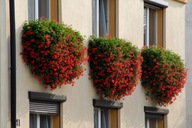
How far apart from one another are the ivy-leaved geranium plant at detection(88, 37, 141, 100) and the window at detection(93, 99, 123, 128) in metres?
0.24

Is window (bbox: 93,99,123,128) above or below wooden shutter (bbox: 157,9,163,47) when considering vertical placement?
below

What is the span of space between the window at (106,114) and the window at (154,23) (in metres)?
3.15

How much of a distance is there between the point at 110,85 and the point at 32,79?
9.44 feet

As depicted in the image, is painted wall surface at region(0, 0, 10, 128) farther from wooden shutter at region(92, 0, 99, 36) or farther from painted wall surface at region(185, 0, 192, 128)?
painted wall surface at region(185, 0, 192, 128)

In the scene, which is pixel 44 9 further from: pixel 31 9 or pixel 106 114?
pixel 106 114

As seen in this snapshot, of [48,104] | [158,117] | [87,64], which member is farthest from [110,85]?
[158,117]

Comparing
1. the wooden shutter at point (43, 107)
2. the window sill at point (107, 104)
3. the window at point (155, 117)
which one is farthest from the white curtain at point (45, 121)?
the window at point (155, 117)

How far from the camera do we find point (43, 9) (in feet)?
73.3

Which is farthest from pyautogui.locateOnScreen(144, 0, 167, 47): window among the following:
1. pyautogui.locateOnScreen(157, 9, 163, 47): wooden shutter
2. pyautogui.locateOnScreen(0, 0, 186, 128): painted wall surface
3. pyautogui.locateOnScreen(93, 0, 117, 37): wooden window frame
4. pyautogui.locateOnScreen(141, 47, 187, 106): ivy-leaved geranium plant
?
pyautogui.locateOnScreen(93, 0, 117, 37): wooden window frame

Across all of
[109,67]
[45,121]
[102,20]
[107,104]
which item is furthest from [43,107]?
[102,20]

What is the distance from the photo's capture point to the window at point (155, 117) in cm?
2670

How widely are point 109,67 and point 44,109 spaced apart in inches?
95.1

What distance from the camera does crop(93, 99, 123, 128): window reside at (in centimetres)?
2423

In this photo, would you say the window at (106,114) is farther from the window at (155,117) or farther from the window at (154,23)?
the window at (154,23)
